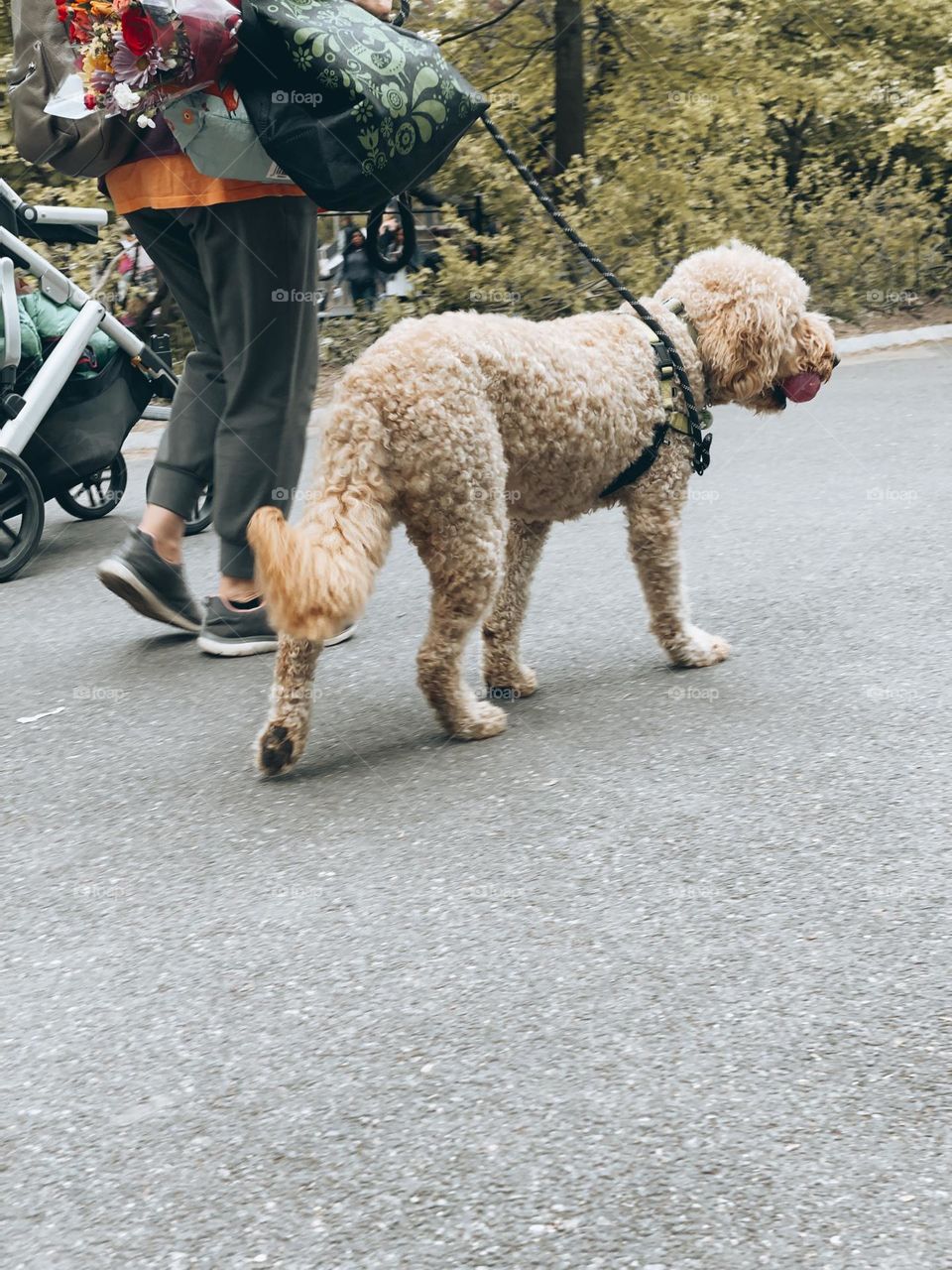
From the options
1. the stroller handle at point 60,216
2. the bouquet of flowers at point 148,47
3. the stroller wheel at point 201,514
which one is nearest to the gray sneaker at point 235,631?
the bouquet of flowers at point 148,47

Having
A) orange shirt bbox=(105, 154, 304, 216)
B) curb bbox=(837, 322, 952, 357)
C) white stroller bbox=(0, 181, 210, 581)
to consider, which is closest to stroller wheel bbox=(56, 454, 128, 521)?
white stroller bbox=(0, 181, 210, 581)

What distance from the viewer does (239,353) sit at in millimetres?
4465

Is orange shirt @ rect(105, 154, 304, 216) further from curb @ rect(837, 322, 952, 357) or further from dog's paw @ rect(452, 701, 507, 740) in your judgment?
curb @ rect(837, 322, 952, 357)

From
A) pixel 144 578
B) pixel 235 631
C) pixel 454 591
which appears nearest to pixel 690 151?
pixel 235 631

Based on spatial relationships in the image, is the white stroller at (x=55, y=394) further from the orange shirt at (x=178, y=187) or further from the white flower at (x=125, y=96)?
the white flower at (x=125, y=96)

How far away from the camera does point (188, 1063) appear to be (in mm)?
2496

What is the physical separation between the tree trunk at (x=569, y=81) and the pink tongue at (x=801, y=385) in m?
8.84

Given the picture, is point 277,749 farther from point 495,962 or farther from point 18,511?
point 18,511

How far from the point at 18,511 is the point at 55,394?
Answer: 49cm

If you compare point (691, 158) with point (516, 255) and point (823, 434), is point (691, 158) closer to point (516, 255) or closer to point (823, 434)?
point (516, 255)

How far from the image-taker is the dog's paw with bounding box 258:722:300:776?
368 centimetres

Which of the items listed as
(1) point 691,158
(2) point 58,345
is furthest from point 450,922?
(1) point 691,158

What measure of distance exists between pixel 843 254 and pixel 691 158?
1.59 m

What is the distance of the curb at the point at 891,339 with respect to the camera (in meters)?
11.6
